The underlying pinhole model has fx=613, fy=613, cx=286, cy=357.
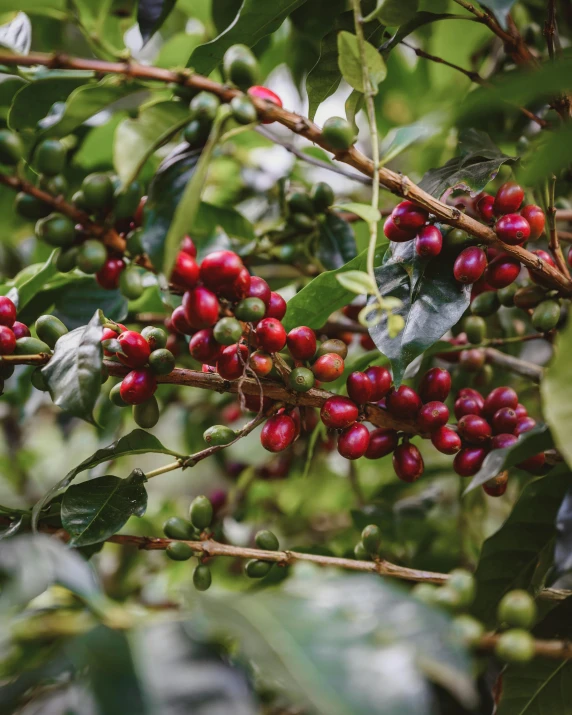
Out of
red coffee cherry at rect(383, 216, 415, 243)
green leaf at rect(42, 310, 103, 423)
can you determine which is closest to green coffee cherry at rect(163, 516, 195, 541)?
green leaf at rect(42, 310, 103, 423)

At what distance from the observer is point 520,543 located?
0.75 meters

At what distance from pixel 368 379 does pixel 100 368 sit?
0.99 feet

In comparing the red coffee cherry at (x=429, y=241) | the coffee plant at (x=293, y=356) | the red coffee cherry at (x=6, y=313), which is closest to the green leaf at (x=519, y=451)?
the coffee plant at (x=293, y=356)

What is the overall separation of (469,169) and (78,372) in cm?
52

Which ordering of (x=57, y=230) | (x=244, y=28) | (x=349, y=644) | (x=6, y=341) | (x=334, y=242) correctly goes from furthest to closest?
(x=334, y=242) → (x=244, y=28) → (x=6, y=341) → (x=57, y=230) → (x=349, y=644)

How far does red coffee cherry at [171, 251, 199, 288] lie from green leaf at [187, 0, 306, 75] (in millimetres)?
334

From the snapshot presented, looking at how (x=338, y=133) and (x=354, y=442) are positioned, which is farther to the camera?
(x=354, y=442)

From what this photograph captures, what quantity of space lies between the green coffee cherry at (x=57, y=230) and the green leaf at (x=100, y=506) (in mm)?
318

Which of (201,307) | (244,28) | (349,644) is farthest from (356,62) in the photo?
(349,644)

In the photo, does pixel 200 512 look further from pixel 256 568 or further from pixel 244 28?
pixel 244 28

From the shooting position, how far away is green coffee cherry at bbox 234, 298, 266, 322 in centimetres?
62

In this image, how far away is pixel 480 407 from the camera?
32.9 inches

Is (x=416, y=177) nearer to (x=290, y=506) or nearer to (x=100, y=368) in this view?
(x=290, y=506)

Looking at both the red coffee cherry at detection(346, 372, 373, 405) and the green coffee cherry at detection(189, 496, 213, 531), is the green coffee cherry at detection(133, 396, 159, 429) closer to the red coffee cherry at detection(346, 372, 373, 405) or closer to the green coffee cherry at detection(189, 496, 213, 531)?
the green coffee cherry at detection(189, 496, 213, 531)
